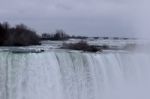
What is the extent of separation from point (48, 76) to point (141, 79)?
527 centimetres

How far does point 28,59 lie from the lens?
60.2 ft

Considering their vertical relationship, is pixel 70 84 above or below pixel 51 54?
below

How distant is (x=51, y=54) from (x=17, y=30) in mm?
14065

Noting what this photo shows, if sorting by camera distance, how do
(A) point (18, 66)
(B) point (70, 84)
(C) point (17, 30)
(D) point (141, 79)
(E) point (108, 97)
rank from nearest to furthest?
(A) point (18, 66), (B) point (70, 84), (E) point (108, 97), (D) point (141, 79), (C) point (17, 30)

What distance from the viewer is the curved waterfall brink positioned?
18.0 m

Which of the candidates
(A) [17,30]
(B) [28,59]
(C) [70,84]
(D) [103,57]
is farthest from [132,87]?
(A) [17,30]

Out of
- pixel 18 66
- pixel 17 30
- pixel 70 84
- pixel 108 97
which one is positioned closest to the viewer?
pixel 18 66

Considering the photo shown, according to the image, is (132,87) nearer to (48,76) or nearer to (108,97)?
(108,97)

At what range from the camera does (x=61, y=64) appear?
63.1 ft

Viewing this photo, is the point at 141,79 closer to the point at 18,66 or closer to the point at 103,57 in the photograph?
the point at 103,57

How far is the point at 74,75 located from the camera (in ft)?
63.8

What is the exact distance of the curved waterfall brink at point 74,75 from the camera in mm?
18000

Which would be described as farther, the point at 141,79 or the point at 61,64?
the point at 141,79

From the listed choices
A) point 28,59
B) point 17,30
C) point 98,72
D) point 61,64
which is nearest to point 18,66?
point 28,59
